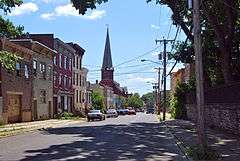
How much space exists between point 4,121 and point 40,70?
48.4 feet

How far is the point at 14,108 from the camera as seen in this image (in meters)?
47.3

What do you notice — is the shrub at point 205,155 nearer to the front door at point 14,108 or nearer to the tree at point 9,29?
the tree at point 9,29

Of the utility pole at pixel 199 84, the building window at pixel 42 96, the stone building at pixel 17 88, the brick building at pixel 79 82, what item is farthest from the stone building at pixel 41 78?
the utility pole at pixel 199 84

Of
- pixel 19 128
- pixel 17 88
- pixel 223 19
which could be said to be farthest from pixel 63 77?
pixel 223 19

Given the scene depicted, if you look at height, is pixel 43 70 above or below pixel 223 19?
below

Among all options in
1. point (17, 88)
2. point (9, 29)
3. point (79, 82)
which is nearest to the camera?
point (9, 29)

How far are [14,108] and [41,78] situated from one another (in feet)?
33.5

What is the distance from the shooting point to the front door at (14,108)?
45.7m

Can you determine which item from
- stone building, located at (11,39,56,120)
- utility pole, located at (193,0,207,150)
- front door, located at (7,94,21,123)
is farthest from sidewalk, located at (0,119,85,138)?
utility pole, located at (193,0,207,150)

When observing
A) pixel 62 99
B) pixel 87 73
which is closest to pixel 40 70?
pixel 62 99

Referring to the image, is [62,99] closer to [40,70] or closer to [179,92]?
[40,70]

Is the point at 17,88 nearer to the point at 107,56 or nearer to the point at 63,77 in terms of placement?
the point at 63,77

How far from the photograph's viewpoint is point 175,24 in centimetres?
3812

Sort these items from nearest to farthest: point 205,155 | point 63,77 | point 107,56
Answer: point 205,155 → point 63,77 → point 107,56
